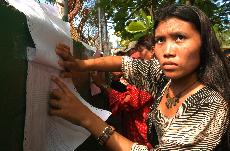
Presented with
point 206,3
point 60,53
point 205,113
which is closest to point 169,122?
point 205,113

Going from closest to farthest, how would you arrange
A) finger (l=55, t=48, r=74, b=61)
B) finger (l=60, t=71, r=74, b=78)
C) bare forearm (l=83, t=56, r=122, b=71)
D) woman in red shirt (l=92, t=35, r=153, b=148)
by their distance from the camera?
finger (l=55, t=48, r=74, b=61) < finger (l=60, t=71, r=74, b=78) < bare forearm (l=83, t=56, r=122, b=71) < woman in red shirt (l=92, t=35, r=153, b=148)

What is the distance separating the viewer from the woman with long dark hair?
→ 1.50m

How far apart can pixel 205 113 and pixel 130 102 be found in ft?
3.27

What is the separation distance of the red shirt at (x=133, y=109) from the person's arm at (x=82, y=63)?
1.49 ft

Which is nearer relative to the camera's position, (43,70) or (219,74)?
(43,70)

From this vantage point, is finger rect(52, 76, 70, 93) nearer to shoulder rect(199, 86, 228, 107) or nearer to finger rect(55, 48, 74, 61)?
finger rect(55, 48, 74, 61)

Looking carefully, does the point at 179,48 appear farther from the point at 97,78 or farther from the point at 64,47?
the point at 97,78

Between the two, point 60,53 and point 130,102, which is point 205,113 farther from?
point 130,102

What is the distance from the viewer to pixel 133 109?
2.51 meters

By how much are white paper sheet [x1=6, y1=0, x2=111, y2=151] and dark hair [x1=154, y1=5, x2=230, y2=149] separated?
1.83ft

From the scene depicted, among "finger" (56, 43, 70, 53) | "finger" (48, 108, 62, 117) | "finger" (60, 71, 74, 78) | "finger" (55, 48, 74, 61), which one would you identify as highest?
"finger" (56, 43, 70, 53)

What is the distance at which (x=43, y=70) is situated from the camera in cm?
139

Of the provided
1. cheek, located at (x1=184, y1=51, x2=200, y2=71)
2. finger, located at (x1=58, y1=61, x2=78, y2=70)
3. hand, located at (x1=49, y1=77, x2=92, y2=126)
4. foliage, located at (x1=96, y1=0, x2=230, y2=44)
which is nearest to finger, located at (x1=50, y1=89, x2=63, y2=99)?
hand, located at (x1=49, y1=77, x2=92, y2=126)

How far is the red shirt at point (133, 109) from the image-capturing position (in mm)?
2475
